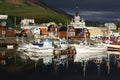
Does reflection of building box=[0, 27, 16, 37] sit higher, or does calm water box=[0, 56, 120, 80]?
reflection of building box=[0, 27, 16, 37]

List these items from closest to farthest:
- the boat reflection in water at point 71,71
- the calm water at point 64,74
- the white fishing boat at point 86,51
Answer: the calm water at point 64,74 → the boat reflection in water at point 71,71 → the white fishing boat at point 86,51

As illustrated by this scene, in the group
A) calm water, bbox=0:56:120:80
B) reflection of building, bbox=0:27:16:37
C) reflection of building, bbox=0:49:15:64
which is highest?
reflection of building, bbox=0:27:16:37

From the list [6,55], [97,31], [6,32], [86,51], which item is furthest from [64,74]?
[97,31]

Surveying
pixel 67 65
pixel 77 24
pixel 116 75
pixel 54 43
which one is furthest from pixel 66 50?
pixel 77 24

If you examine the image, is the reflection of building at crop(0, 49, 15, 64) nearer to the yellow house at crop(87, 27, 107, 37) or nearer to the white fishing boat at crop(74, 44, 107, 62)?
the white fishing boat at crop(74, 44, 107, 62)

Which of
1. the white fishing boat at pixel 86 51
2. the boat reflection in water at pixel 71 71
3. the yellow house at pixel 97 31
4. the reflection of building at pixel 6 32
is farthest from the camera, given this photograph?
the yellow house at pixel 97 31

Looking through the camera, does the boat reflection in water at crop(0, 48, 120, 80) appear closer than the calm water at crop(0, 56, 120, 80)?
No

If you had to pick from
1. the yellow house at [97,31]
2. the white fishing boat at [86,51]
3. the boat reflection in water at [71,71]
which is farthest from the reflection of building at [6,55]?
the yellow house at [97,31]

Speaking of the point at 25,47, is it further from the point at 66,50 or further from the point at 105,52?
the point at 105,52

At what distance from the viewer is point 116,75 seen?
63.9 metres

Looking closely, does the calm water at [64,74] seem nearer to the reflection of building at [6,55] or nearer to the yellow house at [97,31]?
the reflection of building at [6,55]

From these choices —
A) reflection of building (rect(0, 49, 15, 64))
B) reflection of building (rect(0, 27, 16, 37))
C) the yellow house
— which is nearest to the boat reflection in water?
reflection of building (rect(0, 49, 15, 64))

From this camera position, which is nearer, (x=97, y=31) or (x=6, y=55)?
(x=6, y=55)

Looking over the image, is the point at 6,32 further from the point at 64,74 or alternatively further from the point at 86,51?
the point at 64,74
